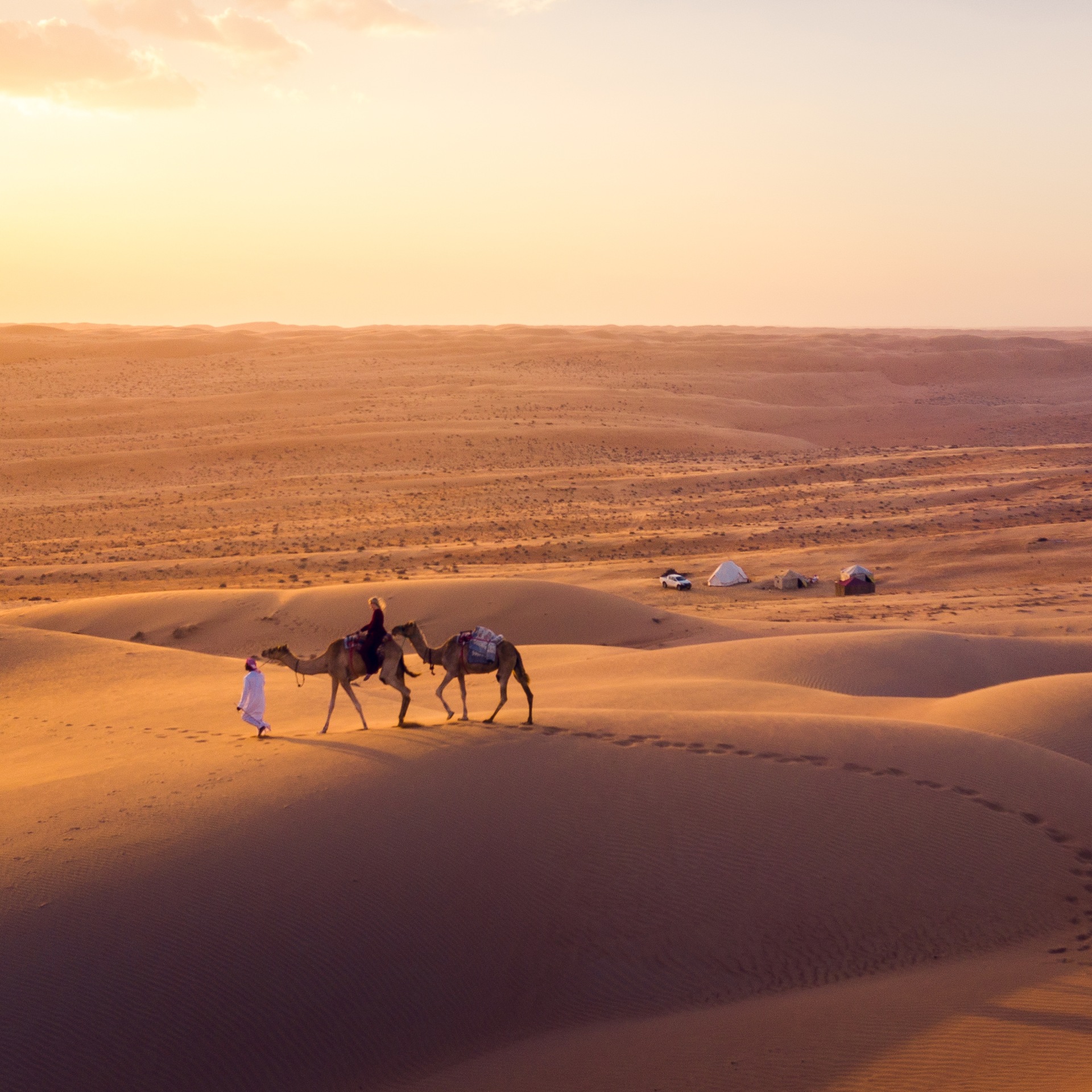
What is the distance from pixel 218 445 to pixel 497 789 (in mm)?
43472

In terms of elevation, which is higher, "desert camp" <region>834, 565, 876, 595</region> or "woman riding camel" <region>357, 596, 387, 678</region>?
"woman riding camel" <region>357, 596, 387, 678</region>

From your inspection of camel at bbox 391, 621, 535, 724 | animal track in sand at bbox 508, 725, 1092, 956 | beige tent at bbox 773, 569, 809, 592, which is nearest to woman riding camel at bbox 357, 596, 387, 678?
camel at bbox 391, 621, 535, 724

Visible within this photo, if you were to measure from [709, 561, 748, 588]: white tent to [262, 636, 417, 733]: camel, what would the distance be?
16832 millimetres

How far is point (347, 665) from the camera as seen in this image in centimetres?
1009

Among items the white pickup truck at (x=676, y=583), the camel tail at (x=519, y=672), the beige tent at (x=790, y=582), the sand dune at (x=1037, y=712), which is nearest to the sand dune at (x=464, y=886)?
the camel tail at (x=519, y=672)

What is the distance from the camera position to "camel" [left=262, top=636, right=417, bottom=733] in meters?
9.94

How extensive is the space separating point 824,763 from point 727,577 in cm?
1677

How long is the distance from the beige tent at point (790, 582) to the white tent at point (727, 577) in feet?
2.75

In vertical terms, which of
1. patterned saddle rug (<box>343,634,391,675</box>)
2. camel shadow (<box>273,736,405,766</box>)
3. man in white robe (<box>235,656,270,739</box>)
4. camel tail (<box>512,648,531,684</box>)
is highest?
patterned saddle rug (<box>343,634,391,675</box>)

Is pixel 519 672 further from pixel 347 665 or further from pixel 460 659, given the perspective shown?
pixel 347 665

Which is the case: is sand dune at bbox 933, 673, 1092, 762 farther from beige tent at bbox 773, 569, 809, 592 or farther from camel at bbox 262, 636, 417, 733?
beige tent at bbox 773, 569, 809, 592

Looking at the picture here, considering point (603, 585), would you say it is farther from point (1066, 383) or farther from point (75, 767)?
point (1066, 383)

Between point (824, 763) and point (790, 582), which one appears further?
point (790, 582)

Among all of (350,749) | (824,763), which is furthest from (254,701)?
(824,763)
